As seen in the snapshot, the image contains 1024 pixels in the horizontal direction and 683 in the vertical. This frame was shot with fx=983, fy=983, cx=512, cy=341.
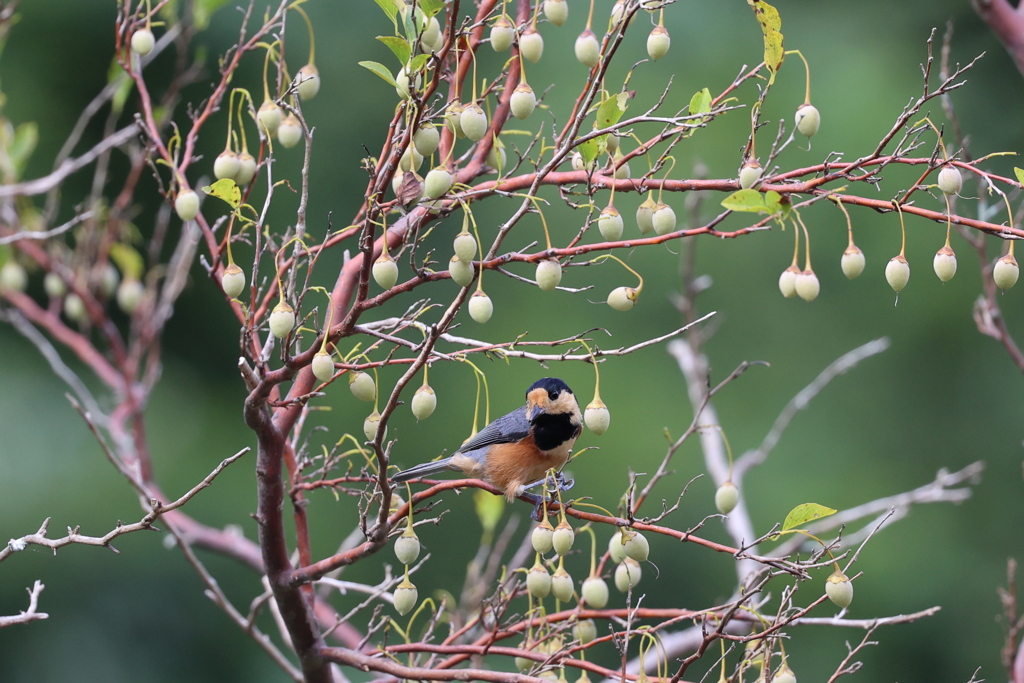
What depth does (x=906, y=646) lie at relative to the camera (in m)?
4.31

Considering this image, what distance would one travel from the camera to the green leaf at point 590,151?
1055 mm

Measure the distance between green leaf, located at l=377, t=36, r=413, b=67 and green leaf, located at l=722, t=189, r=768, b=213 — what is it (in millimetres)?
341

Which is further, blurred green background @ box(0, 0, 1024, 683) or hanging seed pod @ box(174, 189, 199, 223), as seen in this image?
blurred green background @ box(0, 0, 1024, 683)

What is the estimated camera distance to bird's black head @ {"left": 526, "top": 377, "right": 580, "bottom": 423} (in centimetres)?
169

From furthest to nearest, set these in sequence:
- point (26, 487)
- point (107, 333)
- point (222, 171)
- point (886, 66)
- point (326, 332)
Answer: point (886, 66), point (26, 487), point (107, 333), point (222, 171), point (326, 332)

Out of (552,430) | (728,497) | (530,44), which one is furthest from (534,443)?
(530,44)

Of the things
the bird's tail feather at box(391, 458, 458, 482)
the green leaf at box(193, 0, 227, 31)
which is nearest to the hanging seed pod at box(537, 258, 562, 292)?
the bird's tail feather at box(391, 458, 458, 482)

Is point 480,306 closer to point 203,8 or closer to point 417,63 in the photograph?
point 417,63

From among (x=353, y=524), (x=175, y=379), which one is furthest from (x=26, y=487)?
(x=353, y=524)

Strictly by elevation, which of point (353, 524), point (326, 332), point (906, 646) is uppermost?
point (326, 332)

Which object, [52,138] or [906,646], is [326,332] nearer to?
[52,138]

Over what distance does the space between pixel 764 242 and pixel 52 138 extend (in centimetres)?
292

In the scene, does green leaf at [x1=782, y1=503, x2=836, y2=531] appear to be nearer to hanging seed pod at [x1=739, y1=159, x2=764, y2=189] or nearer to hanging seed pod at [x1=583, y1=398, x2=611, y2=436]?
hanging seed pod at [x1=583, y1=398, x2=611, y2=436]

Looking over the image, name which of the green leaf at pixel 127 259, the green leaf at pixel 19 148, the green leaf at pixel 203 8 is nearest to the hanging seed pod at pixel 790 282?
the green leaf at pixel 203 8
